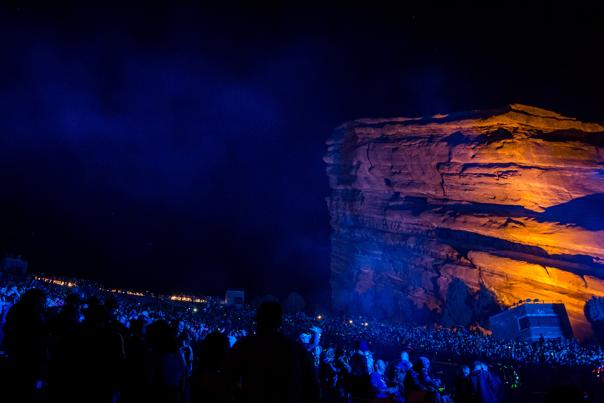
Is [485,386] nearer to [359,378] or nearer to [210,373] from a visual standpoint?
[359,378]

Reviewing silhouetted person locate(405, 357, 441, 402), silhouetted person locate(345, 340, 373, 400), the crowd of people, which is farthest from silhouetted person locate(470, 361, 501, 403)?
silhouetted person locate(345, 340, 373, 400)

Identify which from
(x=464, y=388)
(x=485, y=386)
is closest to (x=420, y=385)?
(x=464, y=388)

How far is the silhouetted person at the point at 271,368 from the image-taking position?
8.97ft

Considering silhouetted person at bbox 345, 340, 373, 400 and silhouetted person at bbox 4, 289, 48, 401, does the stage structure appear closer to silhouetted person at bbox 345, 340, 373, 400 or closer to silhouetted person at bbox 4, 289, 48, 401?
silhouetted person at bbox 345, 340, 373, 400

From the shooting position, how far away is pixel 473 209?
31.2 metres

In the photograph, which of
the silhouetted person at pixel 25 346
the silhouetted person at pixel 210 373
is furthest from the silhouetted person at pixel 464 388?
the silhouetted person at pixel 25 346

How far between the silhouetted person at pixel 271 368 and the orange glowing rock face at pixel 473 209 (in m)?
A: 27.2

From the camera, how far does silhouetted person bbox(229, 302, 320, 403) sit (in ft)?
8.97

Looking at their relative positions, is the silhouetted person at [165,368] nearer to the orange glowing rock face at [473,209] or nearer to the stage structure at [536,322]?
the stage structure at [536,322]

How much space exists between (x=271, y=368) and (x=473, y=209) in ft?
105

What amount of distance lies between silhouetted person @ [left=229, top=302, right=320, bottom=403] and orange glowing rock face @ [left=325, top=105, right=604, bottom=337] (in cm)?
2716

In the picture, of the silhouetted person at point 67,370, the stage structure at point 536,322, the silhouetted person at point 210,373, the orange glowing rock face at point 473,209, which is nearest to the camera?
the silhouetted person at point 210,373

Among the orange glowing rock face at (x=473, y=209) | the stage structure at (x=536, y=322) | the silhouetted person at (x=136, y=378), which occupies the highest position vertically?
the orange glowing rock face at (x=473, y=209)

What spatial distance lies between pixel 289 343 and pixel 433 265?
31.6m
